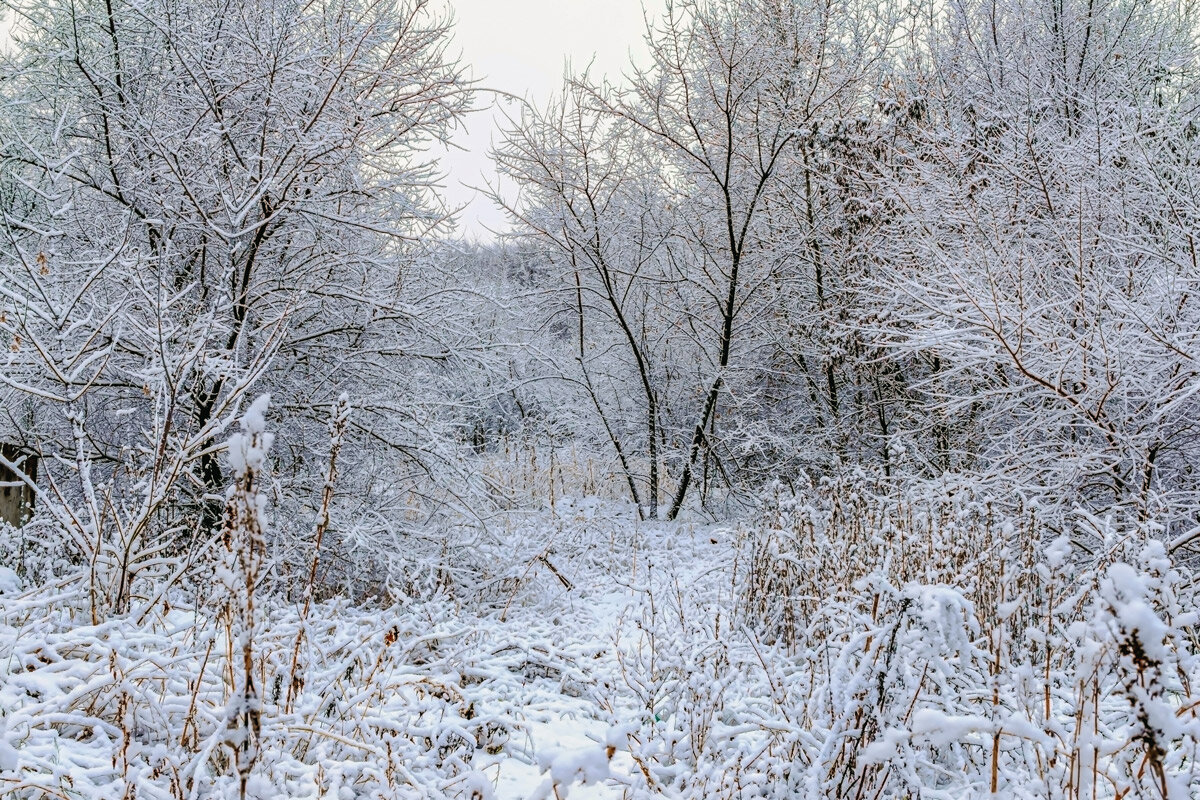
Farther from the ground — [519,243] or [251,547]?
[519,243]

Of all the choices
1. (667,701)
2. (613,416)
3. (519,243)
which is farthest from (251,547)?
(613,416)

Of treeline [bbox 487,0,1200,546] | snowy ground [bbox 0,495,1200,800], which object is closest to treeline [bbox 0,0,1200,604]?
treeline [bbox 487,0,1200,546]

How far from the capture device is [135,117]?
4.58 meters

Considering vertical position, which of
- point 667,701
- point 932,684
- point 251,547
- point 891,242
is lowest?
point 667,701

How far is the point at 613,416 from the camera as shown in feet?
31.6

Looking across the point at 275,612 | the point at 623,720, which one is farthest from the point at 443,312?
the point at 623,720

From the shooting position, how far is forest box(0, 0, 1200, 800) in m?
2.11

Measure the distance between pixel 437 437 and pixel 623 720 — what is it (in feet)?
9.94

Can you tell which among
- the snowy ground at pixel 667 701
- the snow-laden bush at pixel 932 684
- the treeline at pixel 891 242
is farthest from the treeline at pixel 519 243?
the snow-laden bush at pixel 932 684

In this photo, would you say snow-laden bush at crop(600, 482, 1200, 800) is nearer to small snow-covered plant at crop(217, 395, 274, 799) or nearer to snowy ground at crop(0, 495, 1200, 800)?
snowy ground at crop(0, 495, 1200, 800)

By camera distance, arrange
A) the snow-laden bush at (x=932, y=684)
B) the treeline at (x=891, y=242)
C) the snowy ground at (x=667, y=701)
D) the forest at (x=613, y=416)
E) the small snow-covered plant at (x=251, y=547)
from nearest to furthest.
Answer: the small snow-covered plant at (x=251, y=547), the snow-laden bush at (x=932, y=684), the snowy ground at (x=667, y=701), the forest at (x=613, y=416), the treeline at (x=891, y=242)

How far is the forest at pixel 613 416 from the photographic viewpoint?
2.11m

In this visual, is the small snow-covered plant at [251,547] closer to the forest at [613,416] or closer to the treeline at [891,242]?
the forest at [613,416]

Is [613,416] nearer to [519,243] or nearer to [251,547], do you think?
[519,243]
